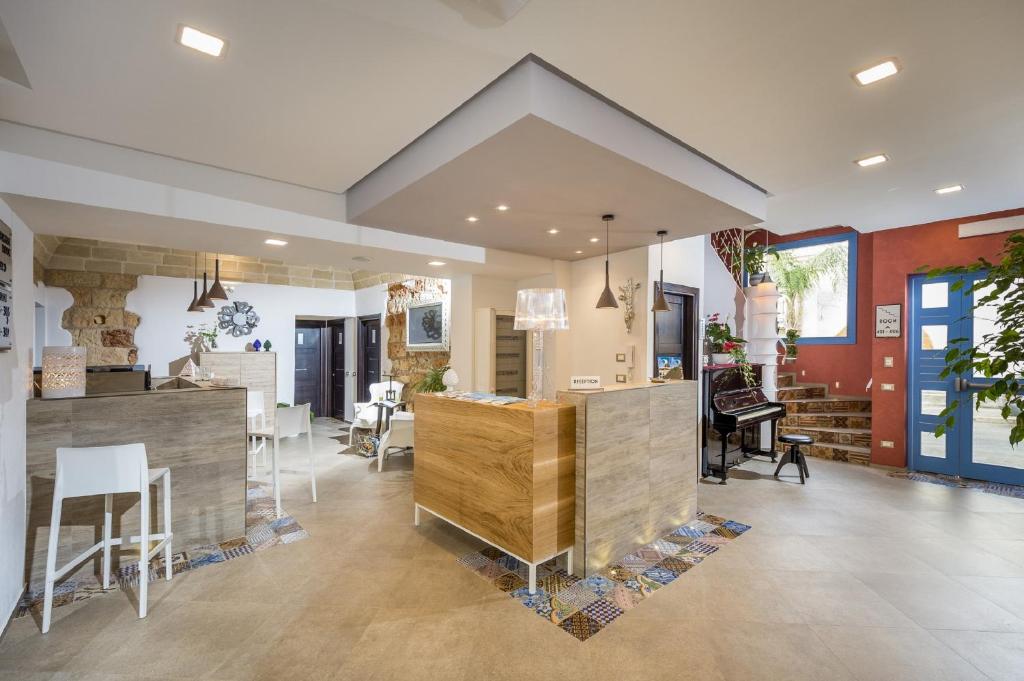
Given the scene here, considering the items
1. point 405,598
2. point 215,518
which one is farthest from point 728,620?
point 215,518

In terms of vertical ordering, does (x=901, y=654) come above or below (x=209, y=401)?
below

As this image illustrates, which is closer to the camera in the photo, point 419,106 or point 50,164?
point 419,106

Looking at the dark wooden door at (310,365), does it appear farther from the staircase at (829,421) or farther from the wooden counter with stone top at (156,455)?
the staircase at (829,421)

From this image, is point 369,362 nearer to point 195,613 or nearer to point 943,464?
point 195,613

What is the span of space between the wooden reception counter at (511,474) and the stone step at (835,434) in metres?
4.84

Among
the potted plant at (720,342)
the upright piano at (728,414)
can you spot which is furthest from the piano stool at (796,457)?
the potted plant at (720,342)

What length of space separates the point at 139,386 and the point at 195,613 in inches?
68.8

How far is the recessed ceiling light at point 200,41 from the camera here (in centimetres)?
192

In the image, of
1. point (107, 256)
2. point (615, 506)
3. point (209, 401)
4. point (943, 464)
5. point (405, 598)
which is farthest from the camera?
point (107, 256)

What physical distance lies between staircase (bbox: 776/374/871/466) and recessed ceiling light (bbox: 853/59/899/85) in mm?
5014

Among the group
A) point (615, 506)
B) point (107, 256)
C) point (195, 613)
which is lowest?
point (195, 613)

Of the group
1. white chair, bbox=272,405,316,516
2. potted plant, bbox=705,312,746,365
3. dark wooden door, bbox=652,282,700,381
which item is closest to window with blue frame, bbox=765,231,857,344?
potted plant, bbox=705,312,746,365

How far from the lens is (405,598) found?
2.71 m

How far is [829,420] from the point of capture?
20.8 ft
